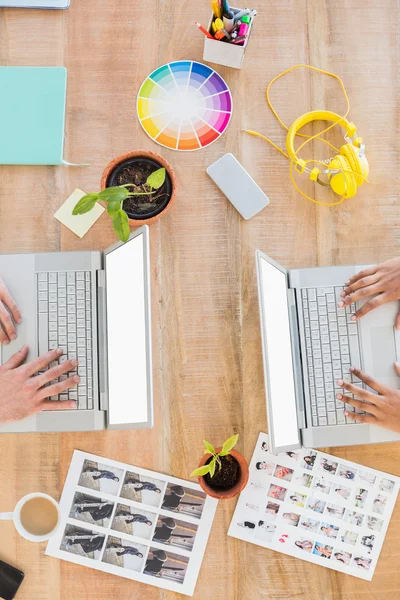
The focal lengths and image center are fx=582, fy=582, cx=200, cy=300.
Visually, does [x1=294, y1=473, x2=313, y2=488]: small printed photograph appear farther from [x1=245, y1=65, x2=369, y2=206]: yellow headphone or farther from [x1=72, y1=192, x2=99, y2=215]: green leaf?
[x1=72, y1=192, x2=99, y2=215]: green leaf

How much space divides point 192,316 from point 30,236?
394 millimetres

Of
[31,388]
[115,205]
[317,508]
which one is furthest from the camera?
[317,508]

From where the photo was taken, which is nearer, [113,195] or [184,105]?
[113,195]

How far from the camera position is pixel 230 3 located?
4.31 feet

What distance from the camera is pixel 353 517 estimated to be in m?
1.24

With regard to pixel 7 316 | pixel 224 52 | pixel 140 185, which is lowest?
pixel 7 316

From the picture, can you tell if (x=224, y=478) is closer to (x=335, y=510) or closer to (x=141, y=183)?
(x=335, y=510)

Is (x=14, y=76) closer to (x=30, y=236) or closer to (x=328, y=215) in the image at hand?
(x=30, y=236)

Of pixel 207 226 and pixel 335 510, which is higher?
pixel 207 226

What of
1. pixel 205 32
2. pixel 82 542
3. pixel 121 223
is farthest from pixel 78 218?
pixel 82 542

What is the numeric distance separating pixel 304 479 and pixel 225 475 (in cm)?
18

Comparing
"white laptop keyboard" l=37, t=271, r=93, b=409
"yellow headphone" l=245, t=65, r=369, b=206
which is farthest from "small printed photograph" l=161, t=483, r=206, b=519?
"yellow headphone" l=245, t=65, r=369, b=206

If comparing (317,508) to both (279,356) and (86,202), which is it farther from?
(86,202)

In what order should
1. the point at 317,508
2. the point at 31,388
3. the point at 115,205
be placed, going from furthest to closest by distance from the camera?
the point at 317,508, the point at 31,388, the point at 115,205
